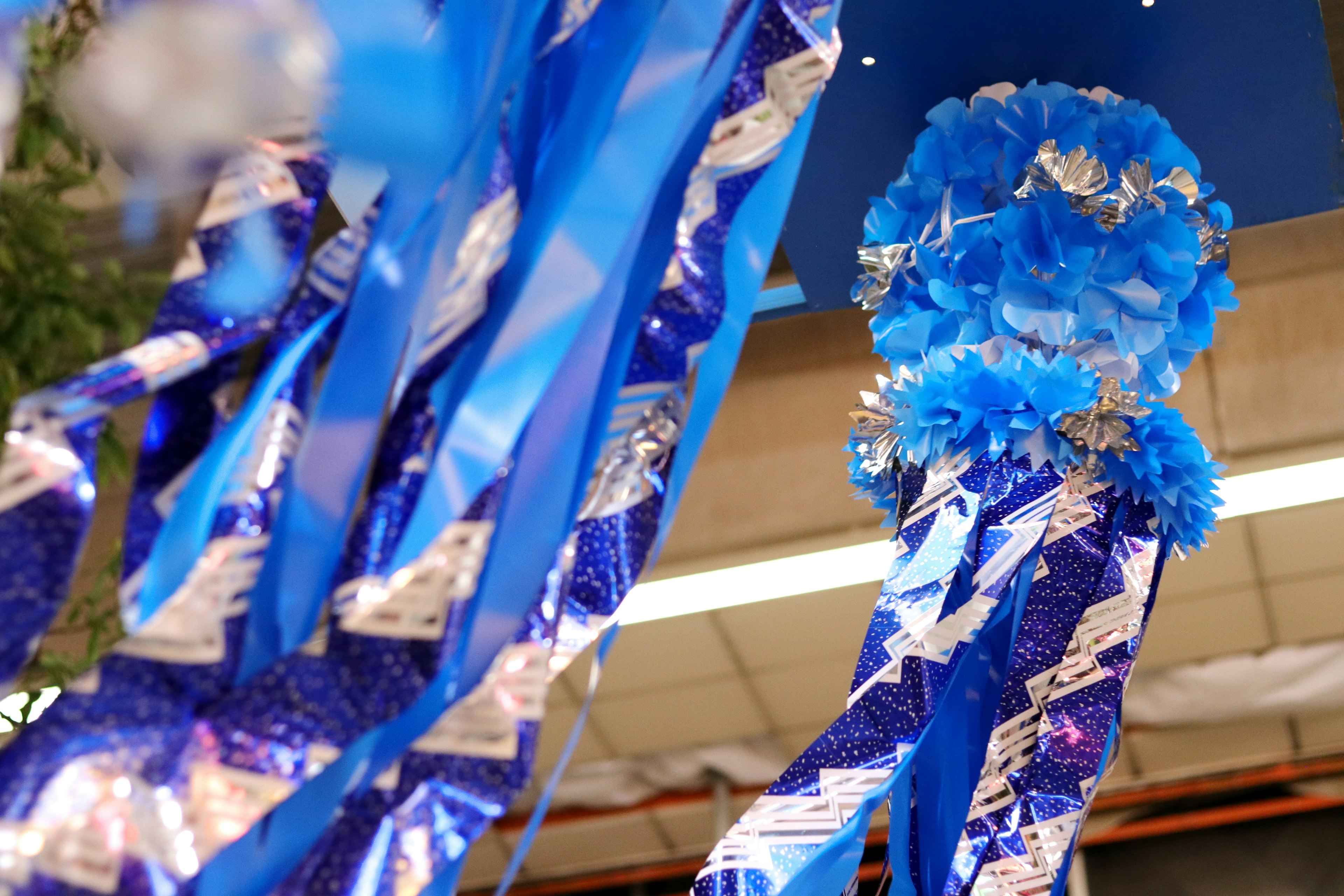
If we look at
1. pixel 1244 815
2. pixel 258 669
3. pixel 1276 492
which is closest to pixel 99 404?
pixel 258 669

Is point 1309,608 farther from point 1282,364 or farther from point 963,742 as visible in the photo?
point 963,742

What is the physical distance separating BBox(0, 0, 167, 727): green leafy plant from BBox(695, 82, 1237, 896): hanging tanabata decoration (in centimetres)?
59

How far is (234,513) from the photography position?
25.8 inches

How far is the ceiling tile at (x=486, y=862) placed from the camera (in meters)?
5.06

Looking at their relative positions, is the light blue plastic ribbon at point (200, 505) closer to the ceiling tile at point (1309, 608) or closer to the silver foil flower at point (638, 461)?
the silver foil flower at point (638, 461)

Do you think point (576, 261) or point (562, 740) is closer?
point (576, 261)

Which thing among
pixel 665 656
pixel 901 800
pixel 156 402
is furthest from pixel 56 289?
pixel 665 656

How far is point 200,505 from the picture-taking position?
651 mm

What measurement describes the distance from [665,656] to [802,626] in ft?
1.47

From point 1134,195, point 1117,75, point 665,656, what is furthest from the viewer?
point 665,656

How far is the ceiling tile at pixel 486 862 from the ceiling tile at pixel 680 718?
0.74 m

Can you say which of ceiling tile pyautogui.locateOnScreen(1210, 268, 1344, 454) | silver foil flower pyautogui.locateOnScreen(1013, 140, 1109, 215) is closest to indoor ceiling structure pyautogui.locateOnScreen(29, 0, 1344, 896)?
ceiling tile pyautogui.locateOnScreen(1210, 268, 1344, 454)

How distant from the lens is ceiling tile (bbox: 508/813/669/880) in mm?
5070

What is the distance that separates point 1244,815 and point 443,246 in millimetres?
4661
